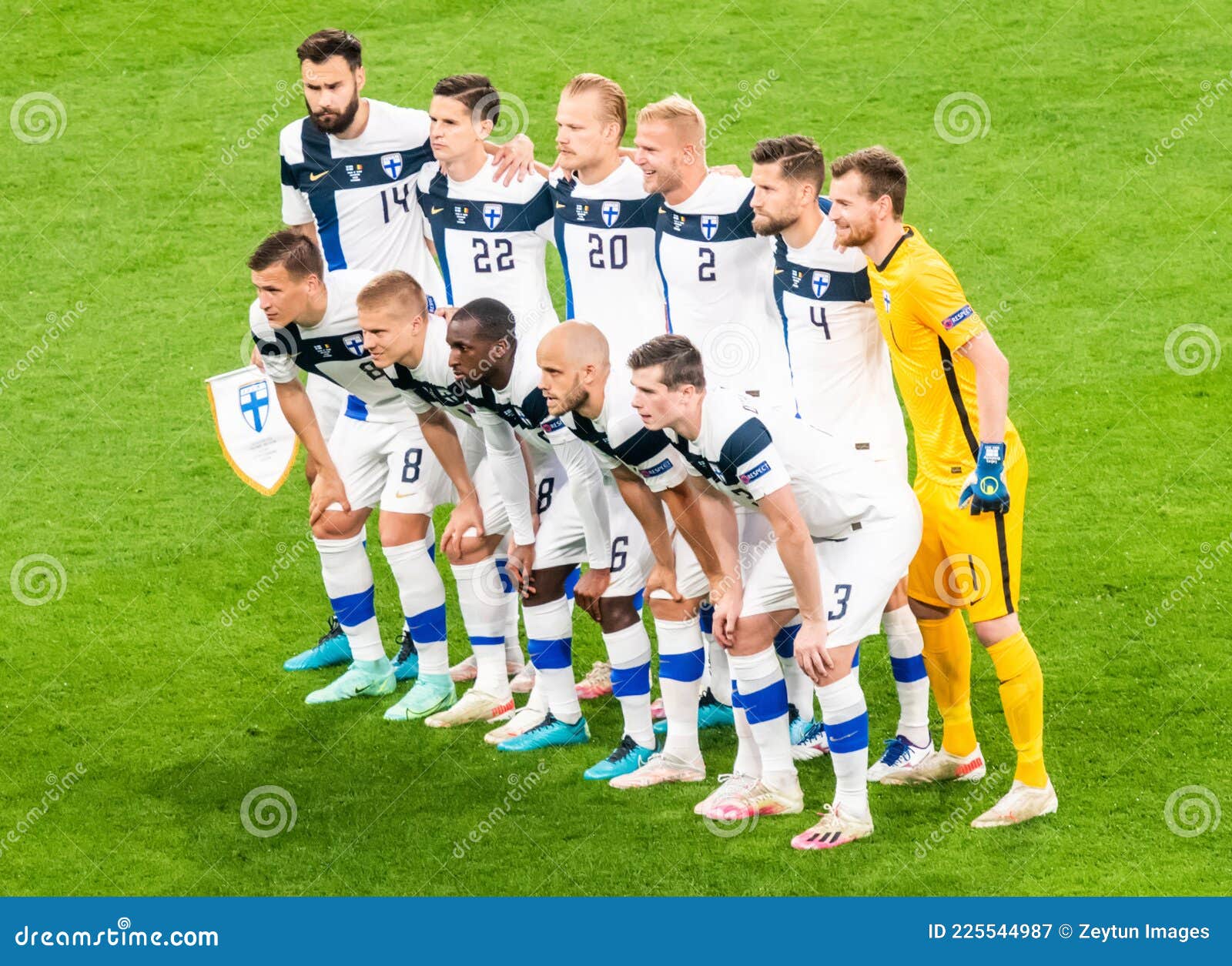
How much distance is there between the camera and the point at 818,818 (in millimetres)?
6996

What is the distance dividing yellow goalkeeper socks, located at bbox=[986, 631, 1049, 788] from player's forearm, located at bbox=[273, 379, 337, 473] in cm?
305

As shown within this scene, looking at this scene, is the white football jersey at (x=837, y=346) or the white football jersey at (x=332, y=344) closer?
the white football jersey at (x=837, y=346)

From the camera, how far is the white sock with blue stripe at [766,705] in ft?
22.5

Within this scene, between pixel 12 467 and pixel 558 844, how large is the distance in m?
5.20

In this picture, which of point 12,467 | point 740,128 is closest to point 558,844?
point 12,467

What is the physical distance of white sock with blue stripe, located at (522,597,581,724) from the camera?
7785 mm

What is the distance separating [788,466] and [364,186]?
2869 millimetres

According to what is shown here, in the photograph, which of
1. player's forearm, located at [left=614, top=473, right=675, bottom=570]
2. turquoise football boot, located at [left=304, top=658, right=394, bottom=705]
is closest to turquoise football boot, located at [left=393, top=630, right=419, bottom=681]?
turquoise football boot, located at [left=304, top=658, right=394, bottom=705]

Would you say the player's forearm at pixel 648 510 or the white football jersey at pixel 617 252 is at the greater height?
the white football jersey at pixel 617 252

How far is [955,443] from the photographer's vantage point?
6.76 meters

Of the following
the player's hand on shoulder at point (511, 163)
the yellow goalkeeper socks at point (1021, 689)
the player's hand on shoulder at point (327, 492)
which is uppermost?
the player's hand on shoulder at point (511, 163)

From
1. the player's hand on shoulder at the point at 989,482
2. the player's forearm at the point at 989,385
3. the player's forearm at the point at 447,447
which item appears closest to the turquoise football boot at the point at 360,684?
the player's forearm at the point at 447,447

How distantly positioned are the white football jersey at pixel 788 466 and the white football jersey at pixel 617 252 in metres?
1.16

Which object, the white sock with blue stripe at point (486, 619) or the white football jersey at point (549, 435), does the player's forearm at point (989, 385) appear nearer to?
the white football jersey at point (549, 435)
